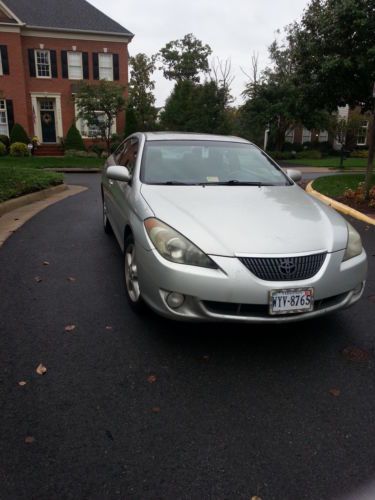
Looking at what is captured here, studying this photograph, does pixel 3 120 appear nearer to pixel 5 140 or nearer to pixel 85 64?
pixel 5 140

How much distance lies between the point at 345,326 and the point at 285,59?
1390 inches

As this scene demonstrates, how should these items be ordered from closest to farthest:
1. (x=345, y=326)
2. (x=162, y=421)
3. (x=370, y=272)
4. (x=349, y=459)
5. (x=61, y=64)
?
(x=349, y=459) < (x=162, y=421) < (x=345, y=326) < (x=370, y=272) < (x=61, y=64)

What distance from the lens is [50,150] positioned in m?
26.6

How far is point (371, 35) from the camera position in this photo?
8.99 meters

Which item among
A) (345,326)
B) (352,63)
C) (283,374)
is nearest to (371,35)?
(352,63)

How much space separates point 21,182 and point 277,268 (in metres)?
8.31

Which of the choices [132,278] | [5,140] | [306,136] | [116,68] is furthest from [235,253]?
[306,136]

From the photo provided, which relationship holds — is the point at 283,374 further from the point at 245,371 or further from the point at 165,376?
the point at 165,376

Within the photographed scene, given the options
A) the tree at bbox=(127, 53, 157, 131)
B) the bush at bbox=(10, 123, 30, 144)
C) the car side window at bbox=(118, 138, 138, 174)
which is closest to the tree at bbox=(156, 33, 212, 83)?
the tree at bbox=(127, 53, 157, 131)

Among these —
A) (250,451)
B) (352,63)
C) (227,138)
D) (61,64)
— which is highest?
(61,64)

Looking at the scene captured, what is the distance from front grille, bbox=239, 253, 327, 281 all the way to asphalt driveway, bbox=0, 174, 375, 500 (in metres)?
0.64

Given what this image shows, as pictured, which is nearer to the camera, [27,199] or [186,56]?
[27,199]

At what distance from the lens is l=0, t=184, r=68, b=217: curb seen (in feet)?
26.2

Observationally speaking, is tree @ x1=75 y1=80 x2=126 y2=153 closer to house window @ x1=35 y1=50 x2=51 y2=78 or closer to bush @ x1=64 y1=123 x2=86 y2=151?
bush @ x1=64 y1=123 x2=86 y2=151
